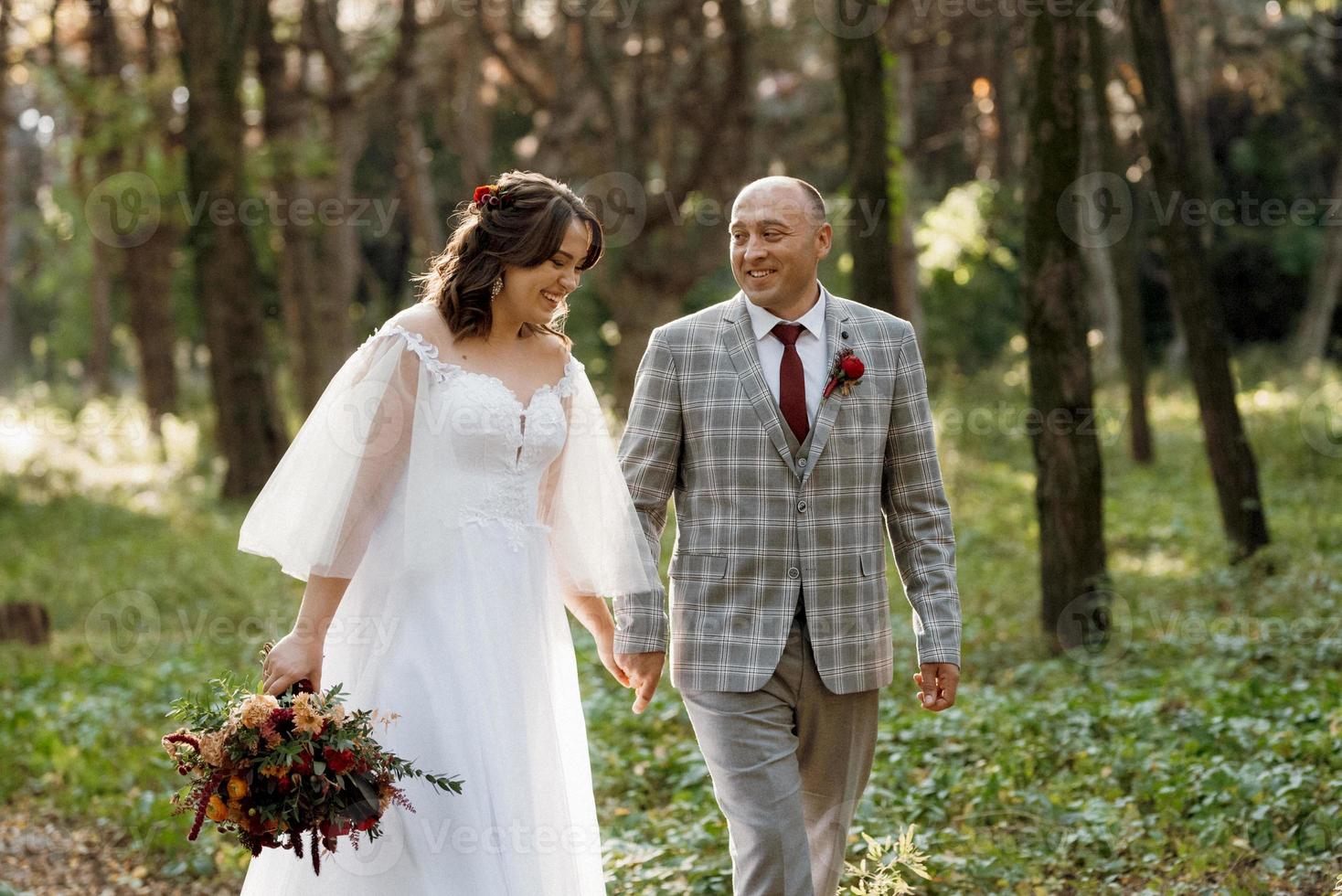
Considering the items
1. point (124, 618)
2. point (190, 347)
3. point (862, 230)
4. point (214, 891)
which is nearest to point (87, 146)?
point (124, 618)

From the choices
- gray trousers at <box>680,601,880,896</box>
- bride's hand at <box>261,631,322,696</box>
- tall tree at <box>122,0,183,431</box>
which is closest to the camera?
bride's hand at <box>261,631,322,696</box>

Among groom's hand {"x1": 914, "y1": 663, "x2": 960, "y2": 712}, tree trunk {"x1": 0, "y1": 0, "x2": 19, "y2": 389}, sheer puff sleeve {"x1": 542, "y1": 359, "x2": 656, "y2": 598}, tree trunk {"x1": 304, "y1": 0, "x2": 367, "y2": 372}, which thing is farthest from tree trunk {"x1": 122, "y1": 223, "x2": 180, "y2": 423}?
groom's hand {"x1": 914, "y1": 663, "x2": 960, "y2": 712}

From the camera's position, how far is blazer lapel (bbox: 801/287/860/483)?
14.7ft

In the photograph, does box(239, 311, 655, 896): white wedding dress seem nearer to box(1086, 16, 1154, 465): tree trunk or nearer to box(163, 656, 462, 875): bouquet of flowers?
box(163, 656, 462, 875): bouquet of flowers

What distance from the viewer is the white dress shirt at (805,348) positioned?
459 cm

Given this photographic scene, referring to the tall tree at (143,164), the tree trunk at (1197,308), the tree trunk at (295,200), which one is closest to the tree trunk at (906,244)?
the tree trunk at (295,200)

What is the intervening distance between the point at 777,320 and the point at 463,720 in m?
1.51

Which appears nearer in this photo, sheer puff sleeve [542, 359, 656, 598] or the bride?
the bride

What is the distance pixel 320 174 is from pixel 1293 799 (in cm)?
1725

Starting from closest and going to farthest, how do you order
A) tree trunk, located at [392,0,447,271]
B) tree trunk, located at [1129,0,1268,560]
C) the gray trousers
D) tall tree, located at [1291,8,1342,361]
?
the gray trousers < tree trunk, located at [1129,0,1268,560] < tree trunk, located at [392,0,447,271] < tall tree, located at [1291,8,1342,361]

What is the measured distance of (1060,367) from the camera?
9570mm

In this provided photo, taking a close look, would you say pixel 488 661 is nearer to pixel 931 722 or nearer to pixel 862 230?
pixel 931 722

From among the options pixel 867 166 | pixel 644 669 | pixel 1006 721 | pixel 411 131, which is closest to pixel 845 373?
pixel 644 669

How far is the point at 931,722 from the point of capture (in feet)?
24.8
